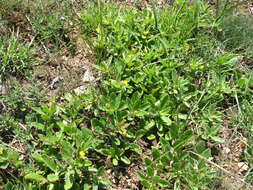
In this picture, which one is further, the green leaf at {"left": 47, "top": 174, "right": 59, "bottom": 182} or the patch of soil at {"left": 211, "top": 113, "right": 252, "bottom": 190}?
the patch of soil at {"left": 211, "top": 113, "right": 252, "bottom": 190}

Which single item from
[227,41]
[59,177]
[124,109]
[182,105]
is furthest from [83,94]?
[227,41]

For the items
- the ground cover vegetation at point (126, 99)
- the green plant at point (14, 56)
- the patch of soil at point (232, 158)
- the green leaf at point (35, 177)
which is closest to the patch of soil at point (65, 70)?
the ground cover vegetation at point (126, 99)

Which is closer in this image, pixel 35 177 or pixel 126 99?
pixel 35 177

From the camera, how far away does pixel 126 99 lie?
7.47ft

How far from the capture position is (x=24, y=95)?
7.81ft

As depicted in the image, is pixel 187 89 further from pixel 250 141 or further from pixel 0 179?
pixel 0 179

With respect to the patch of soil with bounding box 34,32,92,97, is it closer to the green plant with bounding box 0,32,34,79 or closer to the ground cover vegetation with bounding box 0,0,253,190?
the ground cover vegetation with bounding box 0,0,253,190

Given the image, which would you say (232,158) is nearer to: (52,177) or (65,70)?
(52,177)

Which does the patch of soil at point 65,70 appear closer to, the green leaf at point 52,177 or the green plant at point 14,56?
the green plant at point 14,56

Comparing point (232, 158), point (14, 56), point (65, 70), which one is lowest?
point (232, 158)

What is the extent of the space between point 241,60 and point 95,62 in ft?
4.79

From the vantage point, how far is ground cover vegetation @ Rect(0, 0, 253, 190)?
2.13 metres

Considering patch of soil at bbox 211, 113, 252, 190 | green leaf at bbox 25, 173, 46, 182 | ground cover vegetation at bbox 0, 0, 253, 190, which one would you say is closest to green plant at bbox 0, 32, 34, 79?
ground cover vegetation at bbox 0, 0, 253, 190

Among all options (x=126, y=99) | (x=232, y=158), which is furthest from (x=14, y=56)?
(x=232, y=158)
